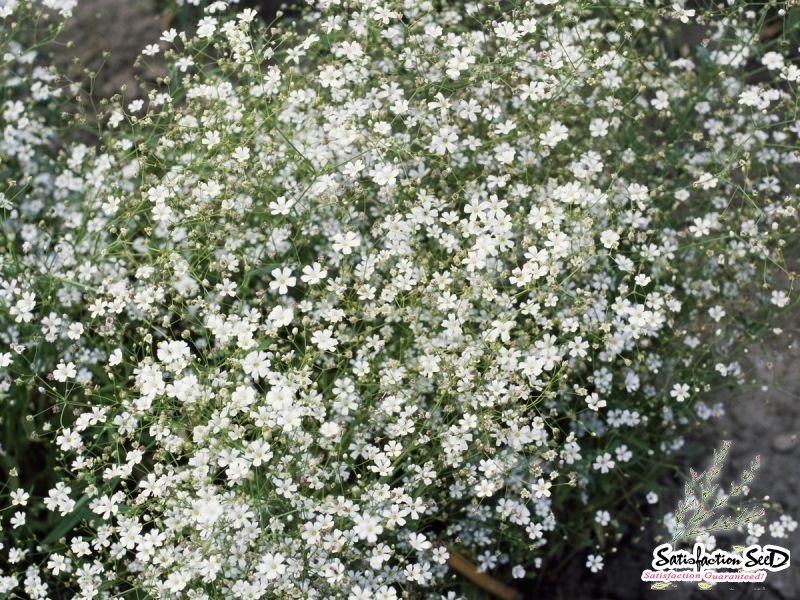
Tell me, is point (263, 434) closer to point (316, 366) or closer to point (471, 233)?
point (316, 366)

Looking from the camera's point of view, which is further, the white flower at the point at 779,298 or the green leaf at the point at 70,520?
the white flower at the point at 779,298

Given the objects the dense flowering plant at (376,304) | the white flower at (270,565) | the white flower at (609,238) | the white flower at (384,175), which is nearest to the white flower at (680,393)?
the dense flowering plant at (376,304)

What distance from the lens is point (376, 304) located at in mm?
3393

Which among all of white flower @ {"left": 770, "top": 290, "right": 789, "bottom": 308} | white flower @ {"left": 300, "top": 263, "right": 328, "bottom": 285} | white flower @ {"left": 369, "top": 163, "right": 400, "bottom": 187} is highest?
white flower @ {"left": 369, "top": 163, "right": 400, "bottom": 187}

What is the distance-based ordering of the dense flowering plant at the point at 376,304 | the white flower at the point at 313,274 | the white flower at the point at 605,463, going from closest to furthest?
the dense flowering plant at the point at 376,304
the white flower at the point at 313,274
the white flower at the point at 605,463

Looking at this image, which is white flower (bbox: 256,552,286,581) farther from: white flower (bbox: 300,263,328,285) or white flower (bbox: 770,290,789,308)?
white flower (bbox: 770,290,789,308)

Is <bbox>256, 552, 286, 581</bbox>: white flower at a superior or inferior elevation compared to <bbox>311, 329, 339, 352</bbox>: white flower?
inferior

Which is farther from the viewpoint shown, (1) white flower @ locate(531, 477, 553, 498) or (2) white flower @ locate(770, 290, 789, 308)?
(2) white flower @ locate(770, 290, 789, 308)

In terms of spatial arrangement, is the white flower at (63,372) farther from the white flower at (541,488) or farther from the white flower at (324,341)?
the white flower at (541,488)

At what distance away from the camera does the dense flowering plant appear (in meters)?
3.18

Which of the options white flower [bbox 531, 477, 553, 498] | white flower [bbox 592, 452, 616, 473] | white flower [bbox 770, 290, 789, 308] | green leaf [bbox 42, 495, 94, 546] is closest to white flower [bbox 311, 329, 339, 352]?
white flower [bbox 531, 477, 553, 498]

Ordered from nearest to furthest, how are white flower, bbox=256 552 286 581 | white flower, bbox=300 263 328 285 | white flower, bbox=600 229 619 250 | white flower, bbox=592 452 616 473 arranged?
white flower, bbox=256 552 286 581, white flower, bbox=300 263 328 285, white flower, bbox=600 229 619 250, white flower, bbox=592 452 616 473

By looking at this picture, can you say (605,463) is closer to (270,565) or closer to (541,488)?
(541,488)

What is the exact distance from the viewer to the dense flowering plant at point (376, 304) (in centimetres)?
318
